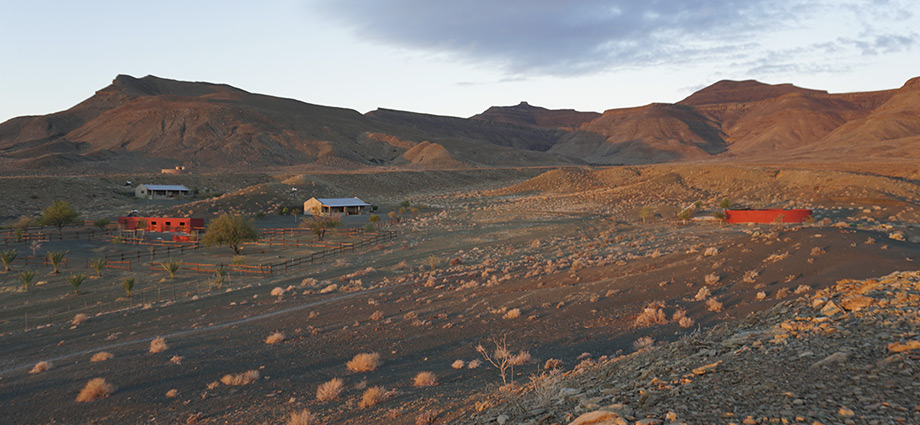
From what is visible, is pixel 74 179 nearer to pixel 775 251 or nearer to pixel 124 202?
pixel 124 202

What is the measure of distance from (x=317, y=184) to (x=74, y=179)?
3519cm

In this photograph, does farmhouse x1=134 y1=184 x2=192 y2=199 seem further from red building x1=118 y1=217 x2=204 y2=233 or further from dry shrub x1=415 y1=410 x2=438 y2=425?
dry shrub x1=415 y1=410 x2=438 y2=425

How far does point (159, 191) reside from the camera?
269ft

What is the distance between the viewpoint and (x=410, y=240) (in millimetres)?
44344

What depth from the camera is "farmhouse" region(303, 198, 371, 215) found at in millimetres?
65938

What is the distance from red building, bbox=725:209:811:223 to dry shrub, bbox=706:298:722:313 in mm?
29026

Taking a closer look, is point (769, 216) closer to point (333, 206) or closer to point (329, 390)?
point (329, 390)

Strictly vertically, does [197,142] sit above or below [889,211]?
above

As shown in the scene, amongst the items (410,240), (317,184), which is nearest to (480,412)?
(410,240)

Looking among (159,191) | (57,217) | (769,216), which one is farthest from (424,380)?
(159,191)

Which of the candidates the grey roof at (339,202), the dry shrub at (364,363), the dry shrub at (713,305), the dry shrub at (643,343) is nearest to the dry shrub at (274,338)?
the dry shrub at (364,363)

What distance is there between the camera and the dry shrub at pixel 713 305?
16.4 metres

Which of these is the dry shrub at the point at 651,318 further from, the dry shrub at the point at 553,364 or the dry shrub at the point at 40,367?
the dry shrub at the point at 40,367

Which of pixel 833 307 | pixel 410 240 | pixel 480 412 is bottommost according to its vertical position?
pixel 410 240
